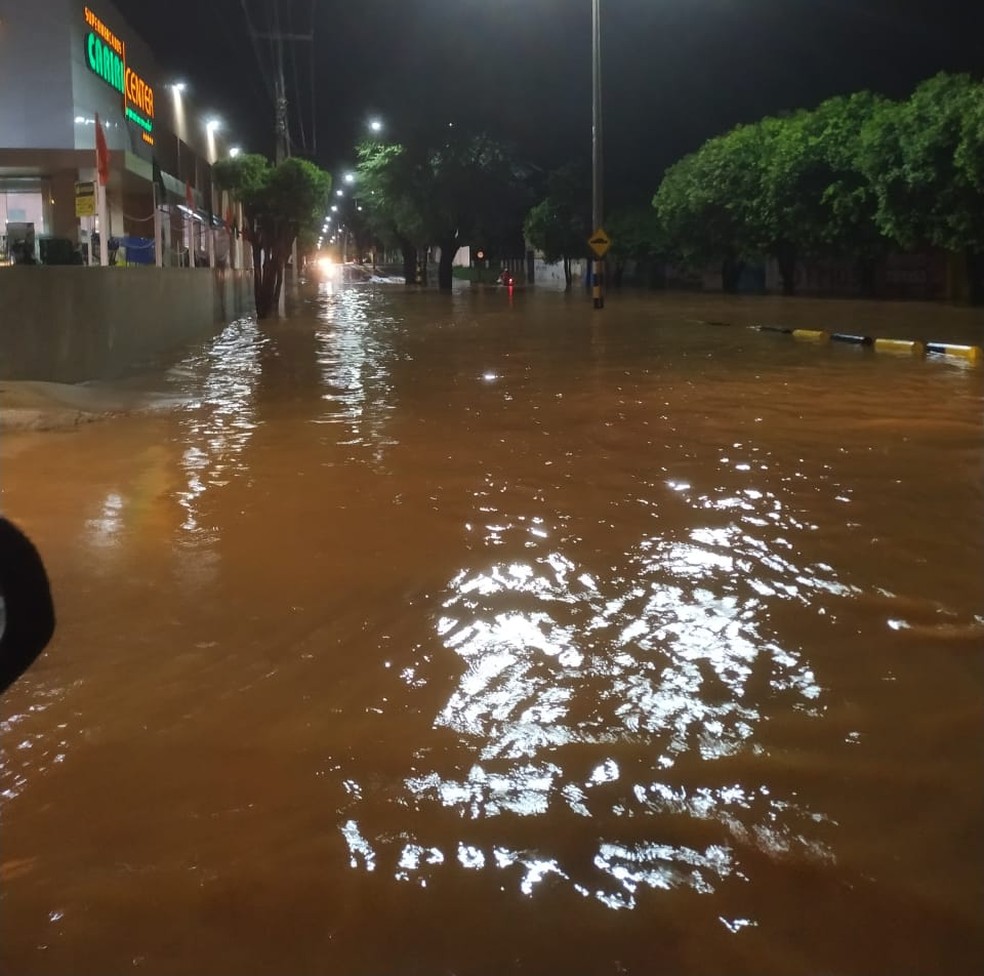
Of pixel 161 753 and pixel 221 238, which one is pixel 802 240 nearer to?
pixel 221 238

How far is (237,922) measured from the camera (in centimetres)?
283

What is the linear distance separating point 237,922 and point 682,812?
1.28 m

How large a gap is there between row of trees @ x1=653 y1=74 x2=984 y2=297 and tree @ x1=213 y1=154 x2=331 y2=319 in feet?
53.2

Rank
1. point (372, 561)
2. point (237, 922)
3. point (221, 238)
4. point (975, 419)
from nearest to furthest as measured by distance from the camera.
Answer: point (237, 922) → point (372, 561) → point (975, 419) → point (221, 238)

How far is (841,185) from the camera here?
122 feet

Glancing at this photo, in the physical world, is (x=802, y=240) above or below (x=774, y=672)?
above

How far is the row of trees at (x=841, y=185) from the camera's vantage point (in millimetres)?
31188

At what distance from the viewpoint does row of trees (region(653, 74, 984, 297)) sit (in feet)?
102

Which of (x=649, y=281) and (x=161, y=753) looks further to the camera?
(x=649, y=281)

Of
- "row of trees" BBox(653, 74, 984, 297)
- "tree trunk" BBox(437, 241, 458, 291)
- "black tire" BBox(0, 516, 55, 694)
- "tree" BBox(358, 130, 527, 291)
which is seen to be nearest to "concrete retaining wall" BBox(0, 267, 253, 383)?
"black tire" BBox(0, 516, 55, 694)

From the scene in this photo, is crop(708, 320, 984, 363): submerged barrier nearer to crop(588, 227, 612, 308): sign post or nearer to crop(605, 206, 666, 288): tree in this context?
crop(588, 227, 612, 308): sign post

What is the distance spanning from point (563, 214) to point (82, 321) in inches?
1835

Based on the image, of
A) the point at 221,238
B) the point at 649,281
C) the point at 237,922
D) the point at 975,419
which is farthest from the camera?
the point at 649,281

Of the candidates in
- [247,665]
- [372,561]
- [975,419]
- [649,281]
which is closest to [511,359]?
[975,419]
